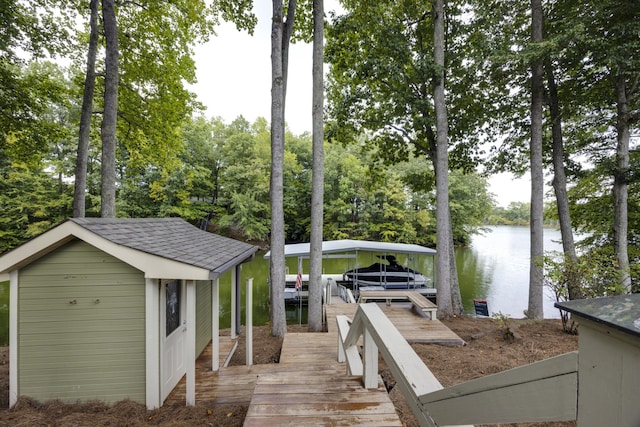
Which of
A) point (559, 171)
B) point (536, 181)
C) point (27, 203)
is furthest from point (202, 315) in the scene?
point (27, 203)

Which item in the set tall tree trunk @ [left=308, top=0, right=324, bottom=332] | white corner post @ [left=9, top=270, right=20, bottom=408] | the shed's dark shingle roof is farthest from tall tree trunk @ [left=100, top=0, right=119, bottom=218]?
tall tree trunk @ [left=308, top=0, right=324, bottom=332]

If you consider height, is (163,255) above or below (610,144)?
below

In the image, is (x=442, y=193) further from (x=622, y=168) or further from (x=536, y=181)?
(x=622, y=168)

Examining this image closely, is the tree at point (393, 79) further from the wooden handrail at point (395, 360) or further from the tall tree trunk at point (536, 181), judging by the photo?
the wooden handrail at point (395, 360)

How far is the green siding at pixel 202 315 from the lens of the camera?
5.28 meters

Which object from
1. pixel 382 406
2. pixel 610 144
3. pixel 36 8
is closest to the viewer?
pixel 382 406

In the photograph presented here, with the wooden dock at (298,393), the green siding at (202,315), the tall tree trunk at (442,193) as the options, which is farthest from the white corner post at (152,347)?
the tall tree trunk at (442,193)

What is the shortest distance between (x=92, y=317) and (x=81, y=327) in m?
0.18

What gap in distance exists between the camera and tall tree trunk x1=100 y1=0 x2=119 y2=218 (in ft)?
22.0

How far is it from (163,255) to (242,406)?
212 centimetres

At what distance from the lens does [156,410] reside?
11.6ft

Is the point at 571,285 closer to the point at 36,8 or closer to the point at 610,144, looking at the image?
the point at 610,144

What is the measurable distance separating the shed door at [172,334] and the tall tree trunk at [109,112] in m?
3.70

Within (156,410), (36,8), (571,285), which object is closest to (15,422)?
(156,410)
